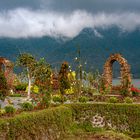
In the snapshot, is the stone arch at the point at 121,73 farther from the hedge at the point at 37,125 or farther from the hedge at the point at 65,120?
the hedge at the point at 37,125

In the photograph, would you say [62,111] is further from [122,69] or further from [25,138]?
[122,69]

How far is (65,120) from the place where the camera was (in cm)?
2236

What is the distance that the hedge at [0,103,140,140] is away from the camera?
55.4 feet

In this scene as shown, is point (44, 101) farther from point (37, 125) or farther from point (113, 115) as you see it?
point (113, 115)

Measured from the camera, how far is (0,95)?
75.3 feet

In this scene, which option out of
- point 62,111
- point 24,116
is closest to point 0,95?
point 62,111

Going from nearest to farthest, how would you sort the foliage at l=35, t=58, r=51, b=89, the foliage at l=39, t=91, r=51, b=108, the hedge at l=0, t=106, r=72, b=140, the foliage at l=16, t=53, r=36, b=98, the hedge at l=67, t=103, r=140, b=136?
the hedge at l=0, t=106, r=72, b=140
the foliage at l=39, t=91, r=51, b=108
the hedge at l=67, t=103, r=140, b=136
the foliage at l=35, t=58, r=51, b=89
the foliage at l=16, t=53, r=36, b=98

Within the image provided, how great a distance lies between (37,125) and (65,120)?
4016mm

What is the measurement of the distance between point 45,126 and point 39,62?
14.9 metres

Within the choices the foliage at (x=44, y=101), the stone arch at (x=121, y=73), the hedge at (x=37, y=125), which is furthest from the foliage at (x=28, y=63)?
the hedge at (x=37, y=125)

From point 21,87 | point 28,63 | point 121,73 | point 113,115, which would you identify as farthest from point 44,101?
point 21,87

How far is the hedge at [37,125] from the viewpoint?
16.4 m

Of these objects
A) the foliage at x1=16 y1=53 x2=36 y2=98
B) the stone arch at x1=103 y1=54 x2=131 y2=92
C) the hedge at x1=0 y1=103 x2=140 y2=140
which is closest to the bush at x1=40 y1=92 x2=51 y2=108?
the hedge at x1=0 y1=103 x2=140 y2=140

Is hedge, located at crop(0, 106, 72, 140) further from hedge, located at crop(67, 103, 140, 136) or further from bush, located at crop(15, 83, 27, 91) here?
bush, located at crop(15, 83, 27, 91)
